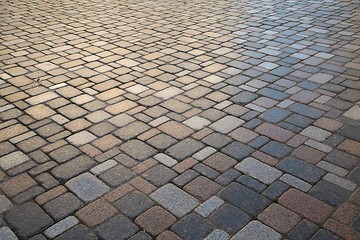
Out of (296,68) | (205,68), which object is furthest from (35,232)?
(296,68)

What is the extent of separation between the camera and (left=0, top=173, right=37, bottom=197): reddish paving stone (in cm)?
283

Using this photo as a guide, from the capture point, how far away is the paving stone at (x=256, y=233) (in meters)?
2.41

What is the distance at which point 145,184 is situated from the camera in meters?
2.90

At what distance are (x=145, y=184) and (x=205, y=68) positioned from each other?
8.16ft

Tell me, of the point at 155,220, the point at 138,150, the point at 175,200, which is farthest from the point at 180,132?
the point at 155,220

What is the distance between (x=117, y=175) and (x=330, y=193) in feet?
5.66

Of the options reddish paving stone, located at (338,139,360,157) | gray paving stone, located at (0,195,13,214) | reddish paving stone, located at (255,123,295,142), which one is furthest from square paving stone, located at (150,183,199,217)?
reddish paving stone, located at (338,139,360,157)

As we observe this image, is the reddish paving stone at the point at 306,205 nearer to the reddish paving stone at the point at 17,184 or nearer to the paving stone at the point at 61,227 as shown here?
the paving stone at the point at 61,227

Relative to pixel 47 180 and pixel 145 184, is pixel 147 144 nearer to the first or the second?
pixel 145 184

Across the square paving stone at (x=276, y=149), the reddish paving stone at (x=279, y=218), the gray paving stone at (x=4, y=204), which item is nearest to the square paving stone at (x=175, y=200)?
the reddish paving stone at (x=279, y=218)

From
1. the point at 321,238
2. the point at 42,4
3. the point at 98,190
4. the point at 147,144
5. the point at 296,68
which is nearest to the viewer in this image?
the point at 321,238

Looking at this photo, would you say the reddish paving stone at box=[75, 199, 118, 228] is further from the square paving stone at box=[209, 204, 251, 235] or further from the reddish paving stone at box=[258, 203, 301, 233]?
the reddish paving stone at box=[258, 203, 301, 233]

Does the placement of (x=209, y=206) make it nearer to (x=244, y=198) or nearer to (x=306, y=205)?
(x=244, y=198)

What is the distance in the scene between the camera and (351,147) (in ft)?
10.9
